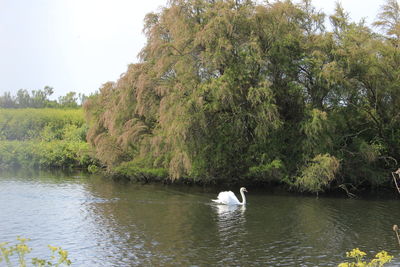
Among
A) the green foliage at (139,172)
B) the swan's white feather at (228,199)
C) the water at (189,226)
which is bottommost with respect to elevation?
the water at (189,226)

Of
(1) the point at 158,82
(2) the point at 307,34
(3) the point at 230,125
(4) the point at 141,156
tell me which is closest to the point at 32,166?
(4) the point at 141,156

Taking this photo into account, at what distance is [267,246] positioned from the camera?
59.6 feet

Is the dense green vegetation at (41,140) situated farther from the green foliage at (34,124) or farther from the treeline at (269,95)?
the treeline at (269,95)

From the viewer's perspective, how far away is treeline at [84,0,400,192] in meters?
30.0

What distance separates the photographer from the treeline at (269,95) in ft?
98.6

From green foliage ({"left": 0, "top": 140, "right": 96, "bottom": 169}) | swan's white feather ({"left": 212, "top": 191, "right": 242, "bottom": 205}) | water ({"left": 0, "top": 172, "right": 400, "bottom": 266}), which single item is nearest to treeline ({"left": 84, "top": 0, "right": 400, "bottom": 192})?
water ({"left": 0, "top": 172, "right": 400, "bottom": 266})

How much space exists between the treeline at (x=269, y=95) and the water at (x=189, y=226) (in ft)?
8.12

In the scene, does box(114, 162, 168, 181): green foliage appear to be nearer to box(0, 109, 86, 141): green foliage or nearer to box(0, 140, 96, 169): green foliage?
box(0, 140, 96, 169): green foliage

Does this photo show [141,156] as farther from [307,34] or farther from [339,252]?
[339,252]

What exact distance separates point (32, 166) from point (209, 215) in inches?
1155

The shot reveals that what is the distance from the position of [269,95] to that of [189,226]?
38.2 ft

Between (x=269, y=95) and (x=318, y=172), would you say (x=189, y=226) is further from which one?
(x=269, y=95)

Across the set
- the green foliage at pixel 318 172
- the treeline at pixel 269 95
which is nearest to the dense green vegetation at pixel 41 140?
the treeline at pixel 269 95

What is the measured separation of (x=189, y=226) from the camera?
21.2 meters
